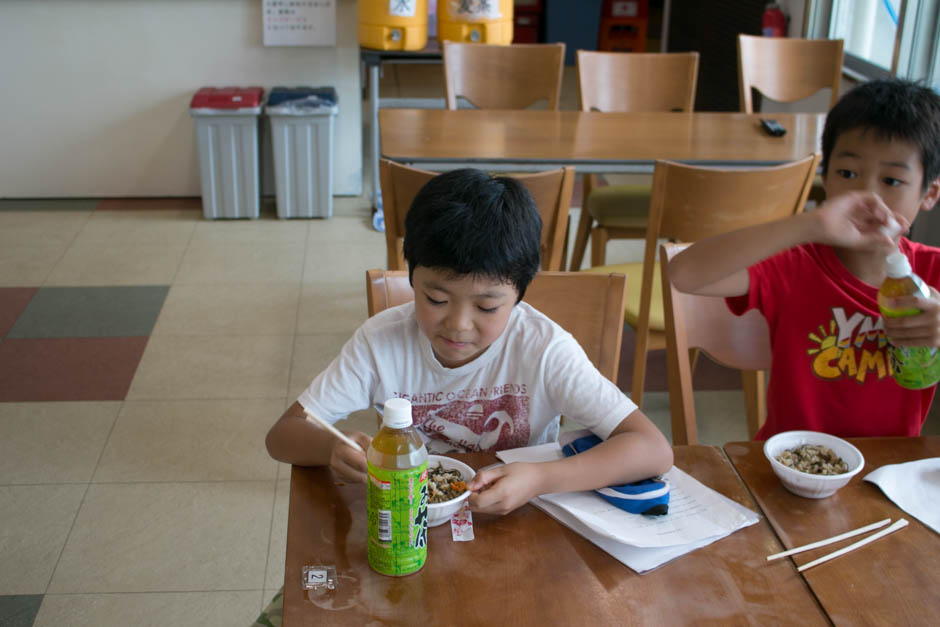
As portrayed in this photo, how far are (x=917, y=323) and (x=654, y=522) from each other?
44 cm

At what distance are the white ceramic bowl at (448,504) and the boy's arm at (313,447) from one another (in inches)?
3.6

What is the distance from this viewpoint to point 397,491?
2.93ft

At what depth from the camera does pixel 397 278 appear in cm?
145

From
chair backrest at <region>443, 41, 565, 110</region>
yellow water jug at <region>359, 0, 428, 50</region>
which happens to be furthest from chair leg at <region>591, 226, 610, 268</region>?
yellow water jug at <region>359, 0, 428, 50</region>

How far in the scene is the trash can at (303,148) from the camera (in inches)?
160

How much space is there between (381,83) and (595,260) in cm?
451

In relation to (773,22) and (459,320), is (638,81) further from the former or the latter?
(459,320)

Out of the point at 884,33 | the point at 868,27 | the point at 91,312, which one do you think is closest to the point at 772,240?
the point at 91,312

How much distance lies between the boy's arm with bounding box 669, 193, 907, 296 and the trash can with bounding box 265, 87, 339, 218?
2.92 m

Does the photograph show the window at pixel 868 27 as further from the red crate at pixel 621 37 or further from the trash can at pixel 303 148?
the red crate at pixel 621 37

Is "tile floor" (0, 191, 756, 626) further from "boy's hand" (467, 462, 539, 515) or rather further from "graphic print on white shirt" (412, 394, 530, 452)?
"boy's hand" (467, 462, 539, 515)

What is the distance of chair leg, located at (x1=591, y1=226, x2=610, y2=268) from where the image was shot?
3.10 metres

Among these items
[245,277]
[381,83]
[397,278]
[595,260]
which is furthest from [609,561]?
[381,83]

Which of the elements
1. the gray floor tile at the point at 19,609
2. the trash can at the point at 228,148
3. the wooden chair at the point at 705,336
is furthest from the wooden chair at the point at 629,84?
the gray floor tile at the point at 19,609
